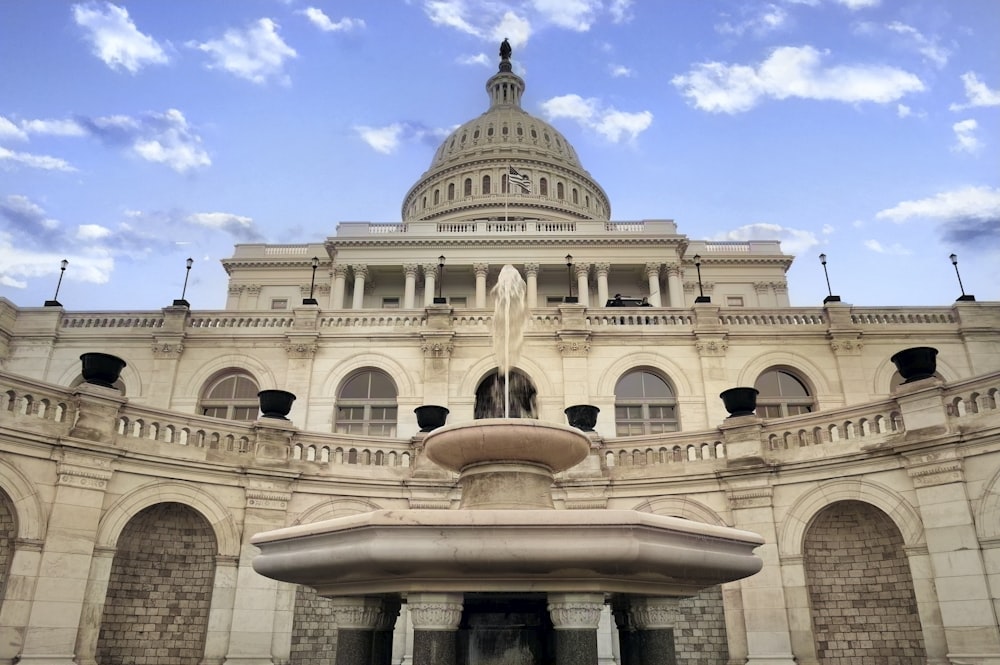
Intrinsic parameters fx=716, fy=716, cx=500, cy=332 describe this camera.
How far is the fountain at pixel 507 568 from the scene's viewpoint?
9.15 meters

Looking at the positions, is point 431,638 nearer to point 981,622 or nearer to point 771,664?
point 771,664

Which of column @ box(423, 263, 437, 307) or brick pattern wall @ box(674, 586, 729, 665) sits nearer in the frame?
brick pattern wall @ box(674, 586, 729, 665)

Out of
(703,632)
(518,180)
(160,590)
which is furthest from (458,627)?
(518,180)

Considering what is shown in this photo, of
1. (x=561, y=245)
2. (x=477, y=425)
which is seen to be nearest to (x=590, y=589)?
(x=477, y=425)

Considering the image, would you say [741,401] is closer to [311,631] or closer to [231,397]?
[311,631]

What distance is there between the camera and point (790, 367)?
102 feet

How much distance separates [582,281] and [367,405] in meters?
40.2

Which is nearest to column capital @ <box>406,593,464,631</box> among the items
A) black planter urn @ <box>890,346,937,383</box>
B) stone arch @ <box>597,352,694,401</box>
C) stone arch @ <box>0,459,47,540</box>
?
stone arch @ <box>0,459,47,540</box>

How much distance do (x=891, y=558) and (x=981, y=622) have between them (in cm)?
249

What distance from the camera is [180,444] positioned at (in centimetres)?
1766

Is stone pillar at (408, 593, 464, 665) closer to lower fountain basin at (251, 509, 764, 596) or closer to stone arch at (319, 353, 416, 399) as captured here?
lower fountain basin at (251, 509, 764, 596)

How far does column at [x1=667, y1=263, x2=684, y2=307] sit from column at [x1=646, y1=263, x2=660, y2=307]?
44.5 inches

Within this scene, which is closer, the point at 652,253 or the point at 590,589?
the point at 590,589

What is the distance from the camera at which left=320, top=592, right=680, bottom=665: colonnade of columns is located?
9570 millimetres
